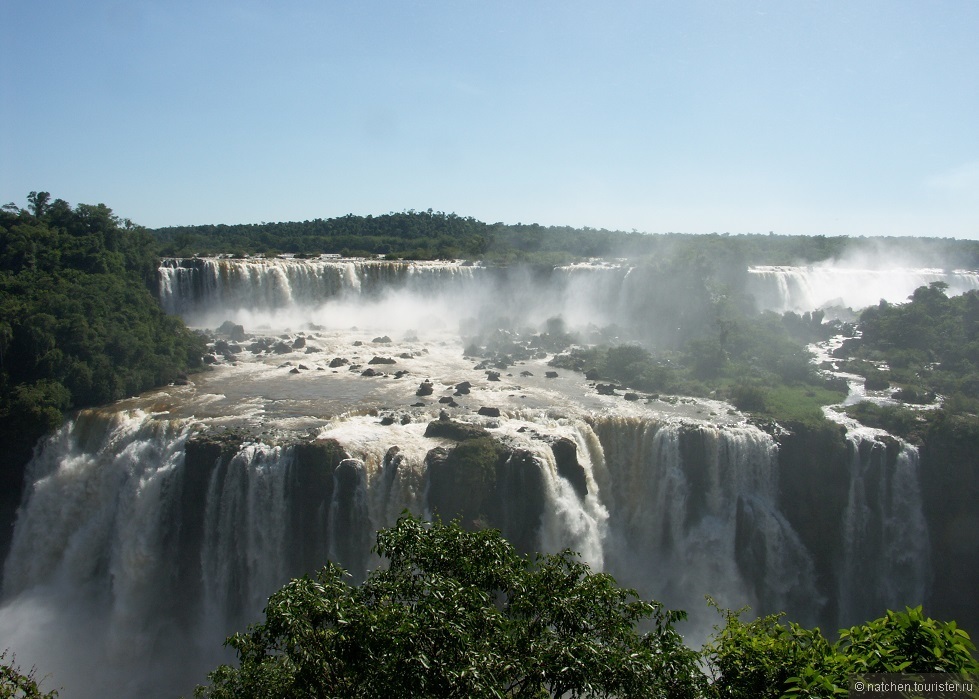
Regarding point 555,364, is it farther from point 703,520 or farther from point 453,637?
point 453,637

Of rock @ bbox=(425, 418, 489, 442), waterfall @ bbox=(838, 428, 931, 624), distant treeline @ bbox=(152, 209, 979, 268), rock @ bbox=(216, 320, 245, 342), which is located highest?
distant treeline @ bbox=(152, 209, 979, 268)

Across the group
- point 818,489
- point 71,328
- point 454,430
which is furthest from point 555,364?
point 71,328

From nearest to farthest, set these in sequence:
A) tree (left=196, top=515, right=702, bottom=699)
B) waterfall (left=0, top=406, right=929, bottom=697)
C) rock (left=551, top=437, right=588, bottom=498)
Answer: tree (left=196, top=515, right=702, bottom=699) < waterfall (left=0, top=406, right=929, bottom=697) < rock (left=551, top=437, right=588, bottom=498)

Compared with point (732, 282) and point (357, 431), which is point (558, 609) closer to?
point (357, 431)

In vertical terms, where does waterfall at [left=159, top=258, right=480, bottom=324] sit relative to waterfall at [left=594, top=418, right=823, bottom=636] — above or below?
above

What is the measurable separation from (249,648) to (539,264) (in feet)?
131

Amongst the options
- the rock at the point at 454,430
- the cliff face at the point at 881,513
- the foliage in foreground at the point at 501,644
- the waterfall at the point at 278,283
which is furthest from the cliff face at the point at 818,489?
the waterfall at the point at 278,283

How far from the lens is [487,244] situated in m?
58.1

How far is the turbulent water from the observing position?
1825 centimetres

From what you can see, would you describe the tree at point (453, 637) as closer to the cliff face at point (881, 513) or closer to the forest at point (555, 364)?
the forest at point (555, 364)

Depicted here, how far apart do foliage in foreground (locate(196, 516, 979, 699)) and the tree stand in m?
0.01

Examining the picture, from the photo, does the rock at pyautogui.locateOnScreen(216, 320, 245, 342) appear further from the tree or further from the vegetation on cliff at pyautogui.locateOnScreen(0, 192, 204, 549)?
the tree

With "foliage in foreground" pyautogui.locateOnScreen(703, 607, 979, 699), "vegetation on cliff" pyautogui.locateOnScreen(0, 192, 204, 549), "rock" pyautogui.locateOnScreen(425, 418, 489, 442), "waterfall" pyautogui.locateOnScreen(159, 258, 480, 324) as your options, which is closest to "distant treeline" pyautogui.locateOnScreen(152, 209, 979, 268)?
"waterfall" pyautogui.locateOnScreen(159, 258, 480, 324)

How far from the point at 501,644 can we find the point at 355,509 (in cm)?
1239
